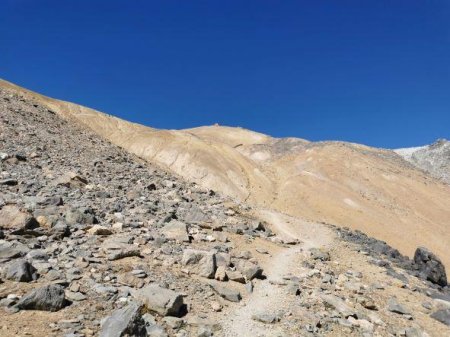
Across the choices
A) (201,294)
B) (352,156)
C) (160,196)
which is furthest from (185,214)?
(352,156)

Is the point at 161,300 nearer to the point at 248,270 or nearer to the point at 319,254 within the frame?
the point at 248,270

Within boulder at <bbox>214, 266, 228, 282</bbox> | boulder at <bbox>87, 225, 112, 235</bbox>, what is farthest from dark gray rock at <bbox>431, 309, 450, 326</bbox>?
boulder at <bbox>87, 225, 112, 235</bbox>

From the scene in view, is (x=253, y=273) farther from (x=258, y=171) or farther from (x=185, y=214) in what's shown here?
(x=258, y=171)

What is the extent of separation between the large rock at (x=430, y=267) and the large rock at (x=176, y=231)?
16.6 m

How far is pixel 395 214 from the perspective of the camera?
218 feet

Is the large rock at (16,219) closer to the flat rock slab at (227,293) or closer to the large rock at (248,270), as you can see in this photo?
the flat rock slab at (227,293)

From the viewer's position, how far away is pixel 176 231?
71.1 ft

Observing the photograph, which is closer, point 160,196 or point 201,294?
point 201,294

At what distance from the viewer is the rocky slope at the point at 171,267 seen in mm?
13078

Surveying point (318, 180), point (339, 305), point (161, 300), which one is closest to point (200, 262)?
point (161, 300)

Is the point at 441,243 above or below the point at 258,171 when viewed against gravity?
below

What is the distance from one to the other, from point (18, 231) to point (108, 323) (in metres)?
7.63

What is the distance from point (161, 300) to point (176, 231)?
772 centimetres

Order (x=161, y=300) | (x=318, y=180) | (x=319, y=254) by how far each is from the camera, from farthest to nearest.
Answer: (x=318, y=180), (x=319, y=254), (x=161, y=300)
